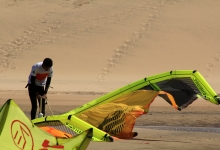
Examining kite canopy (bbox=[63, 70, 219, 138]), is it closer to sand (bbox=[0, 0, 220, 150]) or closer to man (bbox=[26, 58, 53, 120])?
man (bbox=[26, 58, 53, 120])

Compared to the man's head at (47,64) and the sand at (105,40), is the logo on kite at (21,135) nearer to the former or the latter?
the man's head at (47,64)

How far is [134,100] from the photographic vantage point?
33.4 feet

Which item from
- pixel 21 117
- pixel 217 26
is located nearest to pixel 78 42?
pixel 217 26

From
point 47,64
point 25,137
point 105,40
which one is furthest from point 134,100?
point 105,40

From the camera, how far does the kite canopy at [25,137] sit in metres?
6.39

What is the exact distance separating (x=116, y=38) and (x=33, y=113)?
858 inches

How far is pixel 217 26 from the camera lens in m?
33.4

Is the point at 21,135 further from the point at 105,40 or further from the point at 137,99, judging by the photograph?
the point at 105,40

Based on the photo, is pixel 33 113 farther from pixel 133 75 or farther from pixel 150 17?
pixel 150 17

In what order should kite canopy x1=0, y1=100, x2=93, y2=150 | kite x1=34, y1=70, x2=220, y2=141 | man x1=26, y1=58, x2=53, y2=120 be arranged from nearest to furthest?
kite canopy x1=0, y1=100, x2=93, y2=150 → kite x1=34, y1=70, x2=220, y2=141 → man x1=26, y1=58, x2=53, y2=120

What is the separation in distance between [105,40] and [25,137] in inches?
998

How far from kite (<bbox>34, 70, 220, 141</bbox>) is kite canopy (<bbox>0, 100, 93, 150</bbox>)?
2.14 meters

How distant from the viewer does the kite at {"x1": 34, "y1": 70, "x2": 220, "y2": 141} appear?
9.27 m

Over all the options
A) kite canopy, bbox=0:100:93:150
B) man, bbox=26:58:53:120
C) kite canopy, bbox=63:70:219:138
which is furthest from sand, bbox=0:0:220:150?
kite canopy, bbox=0:100:93:150
